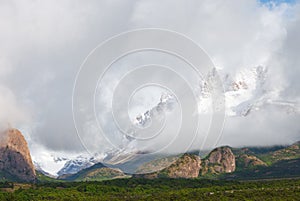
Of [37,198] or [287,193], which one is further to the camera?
[37,198]

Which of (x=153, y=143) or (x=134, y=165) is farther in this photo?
(x=134, y=165)

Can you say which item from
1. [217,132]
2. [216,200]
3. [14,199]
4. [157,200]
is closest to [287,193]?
[216,200]

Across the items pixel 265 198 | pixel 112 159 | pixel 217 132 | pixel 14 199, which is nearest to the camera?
pixel 217 132

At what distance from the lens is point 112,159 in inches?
1911

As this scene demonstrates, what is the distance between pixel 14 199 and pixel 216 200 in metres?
97.3

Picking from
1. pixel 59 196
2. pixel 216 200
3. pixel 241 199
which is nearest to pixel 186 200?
pixel 216 200

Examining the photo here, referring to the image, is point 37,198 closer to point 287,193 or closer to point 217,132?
point 287,193

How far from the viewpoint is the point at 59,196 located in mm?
192375

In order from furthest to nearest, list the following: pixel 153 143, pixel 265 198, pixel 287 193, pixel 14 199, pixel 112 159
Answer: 1. pixel 14 199
2. pixel 287 193
3. pixel 265 198
4. pixel 112 159
5. pixel 153 143

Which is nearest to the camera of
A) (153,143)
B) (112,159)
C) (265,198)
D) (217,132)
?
(217,132)

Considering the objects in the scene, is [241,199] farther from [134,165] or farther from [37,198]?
[134,165]

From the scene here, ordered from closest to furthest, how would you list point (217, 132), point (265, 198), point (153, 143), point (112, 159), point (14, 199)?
point (217, 132) → point (153, 143) → point (112, 159) → point (265, 198) → point (14, 199)

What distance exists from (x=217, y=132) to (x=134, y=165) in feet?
56.4

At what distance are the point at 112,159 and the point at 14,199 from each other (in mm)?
152068
